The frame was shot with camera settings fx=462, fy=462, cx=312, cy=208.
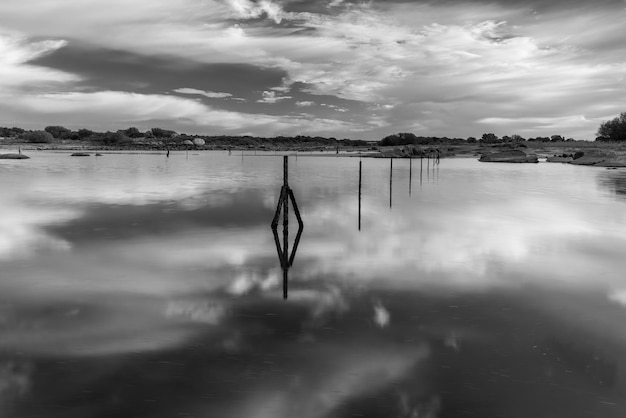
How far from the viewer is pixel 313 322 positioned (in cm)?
1309

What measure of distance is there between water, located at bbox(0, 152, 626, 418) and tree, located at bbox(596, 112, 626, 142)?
165 m

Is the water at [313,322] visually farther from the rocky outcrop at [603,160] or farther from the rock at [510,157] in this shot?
the rock at [510,157]

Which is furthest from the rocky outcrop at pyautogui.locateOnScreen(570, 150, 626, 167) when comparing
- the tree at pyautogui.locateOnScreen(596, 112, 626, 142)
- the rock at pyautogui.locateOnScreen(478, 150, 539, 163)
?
the tree at pyautogui.locateOnScreen(596, 112, 626, 142)

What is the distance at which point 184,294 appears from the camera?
51.0 feet

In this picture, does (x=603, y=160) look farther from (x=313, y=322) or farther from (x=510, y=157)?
(x=313, y=322)

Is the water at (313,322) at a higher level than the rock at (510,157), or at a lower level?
lower

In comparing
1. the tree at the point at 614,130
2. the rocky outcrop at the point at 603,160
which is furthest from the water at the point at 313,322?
the tree at the point at 614,130

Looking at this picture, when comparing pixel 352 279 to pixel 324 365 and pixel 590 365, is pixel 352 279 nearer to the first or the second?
pixel 324 365

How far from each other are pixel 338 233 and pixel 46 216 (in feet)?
70.1

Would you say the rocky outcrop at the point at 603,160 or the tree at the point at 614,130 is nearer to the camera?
the rocky outcrop at the point at 603,160

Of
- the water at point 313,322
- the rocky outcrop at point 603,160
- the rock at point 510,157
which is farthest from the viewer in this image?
the rock at point 510,157

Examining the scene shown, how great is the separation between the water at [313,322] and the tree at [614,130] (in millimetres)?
164970

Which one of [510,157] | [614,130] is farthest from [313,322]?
[614,130]

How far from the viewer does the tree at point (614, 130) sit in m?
165
